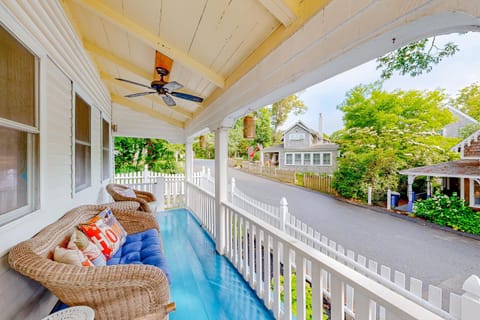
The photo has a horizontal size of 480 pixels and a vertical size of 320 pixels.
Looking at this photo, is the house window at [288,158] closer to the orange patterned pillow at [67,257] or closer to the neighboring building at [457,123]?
the neighboring building at [457,123]

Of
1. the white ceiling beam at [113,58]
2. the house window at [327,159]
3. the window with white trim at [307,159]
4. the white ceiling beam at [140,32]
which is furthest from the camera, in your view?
the window with white trim at [307,159]

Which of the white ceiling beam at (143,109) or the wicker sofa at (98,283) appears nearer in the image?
the wicker sofa at (98,283)

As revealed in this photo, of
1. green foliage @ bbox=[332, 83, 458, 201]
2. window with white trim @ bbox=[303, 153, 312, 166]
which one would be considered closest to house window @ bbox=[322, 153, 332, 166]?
green foliage @ bbox=[332, 83, 458, 201]

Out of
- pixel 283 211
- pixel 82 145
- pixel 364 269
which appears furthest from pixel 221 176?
pixel 364 269

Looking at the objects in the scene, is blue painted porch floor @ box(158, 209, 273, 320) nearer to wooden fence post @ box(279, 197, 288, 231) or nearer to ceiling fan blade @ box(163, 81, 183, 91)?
wooden fence post @ box(279, 197, 288, 231)

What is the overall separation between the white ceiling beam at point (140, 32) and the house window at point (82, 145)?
1061mm

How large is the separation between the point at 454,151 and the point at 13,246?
93.5 inches

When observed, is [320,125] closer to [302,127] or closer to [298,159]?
[298,159]

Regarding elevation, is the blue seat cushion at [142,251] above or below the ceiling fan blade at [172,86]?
below

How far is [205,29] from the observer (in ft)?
5.81

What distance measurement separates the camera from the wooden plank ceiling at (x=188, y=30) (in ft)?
4.92

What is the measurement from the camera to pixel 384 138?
1.71m

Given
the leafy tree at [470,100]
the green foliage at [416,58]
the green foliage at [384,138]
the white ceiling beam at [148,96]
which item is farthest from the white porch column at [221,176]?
the leafy tree at [470,100]

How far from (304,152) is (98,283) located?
268 centimetres
